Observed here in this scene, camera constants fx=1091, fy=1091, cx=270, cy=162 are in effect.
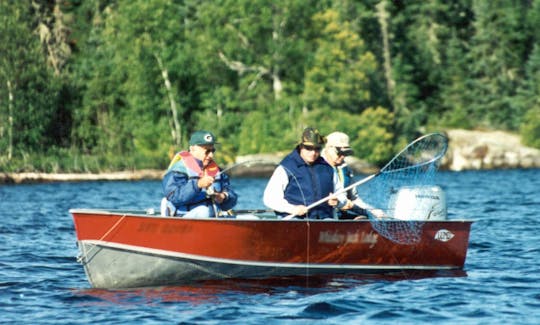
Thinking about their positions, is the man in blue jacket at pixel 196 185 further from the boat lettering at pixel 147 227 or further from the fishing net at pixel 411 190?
the fishing net at pixel 411 190

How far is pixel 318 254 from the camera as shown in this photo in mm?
13016

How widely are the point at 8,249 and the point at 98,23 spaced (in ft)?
149

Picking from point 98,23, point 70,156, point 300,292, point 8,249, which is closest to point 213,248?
point 300,292

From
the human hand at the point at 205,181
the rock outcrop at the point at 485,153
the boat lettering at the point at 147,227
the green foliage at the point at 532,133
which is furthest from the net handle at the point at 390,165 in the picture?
the green foliage at the point at 532,133

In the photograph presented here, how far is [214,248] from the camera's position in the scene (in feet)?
40.7

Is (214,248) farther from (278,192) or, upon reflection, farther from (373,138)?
(373,138)

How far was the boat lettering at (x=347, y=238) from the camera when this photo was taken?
42.2 feet

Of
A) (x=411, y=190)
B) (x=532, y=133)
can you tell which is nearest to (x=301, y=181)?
(x=411, y=190)

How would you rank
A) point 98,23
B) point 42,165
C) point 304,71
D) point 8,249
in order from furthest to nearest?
point 98,23 → point 304,71 → point 42,165 → point 8,249

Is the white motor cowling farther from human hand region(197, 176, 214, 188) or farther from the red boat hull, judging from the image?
human hand region(197, 176, 214, 188)

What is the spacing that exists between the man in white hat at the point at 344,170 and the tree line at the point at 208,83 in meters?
35.0

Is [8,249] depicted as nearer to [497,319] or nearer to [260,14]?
[497,319]

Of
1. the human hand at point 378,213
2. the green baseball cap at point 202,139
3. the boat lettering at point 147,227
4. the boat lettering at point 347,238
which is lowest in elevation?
the boat lettering at point 347,238

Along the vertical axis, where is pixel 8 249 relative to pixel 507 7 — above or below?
below
